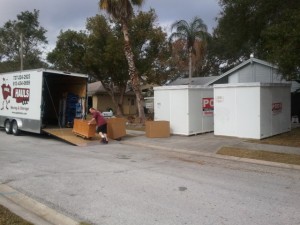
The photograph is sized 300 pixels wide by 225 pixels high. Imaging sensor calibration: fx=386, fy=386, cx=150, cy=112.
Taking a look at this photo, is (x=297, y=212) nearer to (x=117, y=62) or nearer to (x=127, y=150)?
(x=127, y=150)

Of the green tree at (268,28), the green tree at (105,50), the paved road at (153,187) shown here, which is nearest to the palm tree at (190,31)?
the green tree at (105,50)

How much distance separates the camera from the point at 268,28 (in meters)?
13.9

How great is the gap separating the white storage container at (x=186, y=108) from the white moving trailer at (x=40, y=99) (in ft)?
12.8

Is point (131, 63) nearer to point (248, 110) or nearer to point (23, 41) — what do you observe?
point (248, 110)

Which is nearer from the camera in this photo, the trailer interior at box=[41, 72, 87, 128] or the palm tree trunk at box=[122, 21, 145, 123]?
the trailer interior at box=[41, 72, 87, 128]

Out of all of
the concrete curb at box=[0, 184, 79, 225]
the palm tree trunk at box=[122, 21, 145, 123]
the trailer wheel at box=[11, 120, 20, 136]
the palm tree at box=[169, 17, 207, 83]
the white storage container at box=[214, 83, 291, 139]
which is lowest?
the concrete curb at box=[0, 184, 79, 225]

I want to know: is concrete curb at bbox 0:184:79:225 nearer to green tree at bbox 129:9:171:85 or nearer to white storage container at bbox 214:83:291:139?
white storage container at bbox 214:83:291:139

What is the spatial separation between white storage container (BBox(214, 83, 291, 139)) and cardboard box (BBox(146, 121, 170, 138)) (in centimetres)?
232

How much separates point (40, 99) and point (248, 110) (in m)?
9.07

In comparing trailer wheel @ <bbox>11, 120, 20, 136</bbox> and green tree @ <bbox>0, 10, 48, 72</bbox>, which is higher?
green tree @ <bbox>0, 10, 48, 72</bbox>

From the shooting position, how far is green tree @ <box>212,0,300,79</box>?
501 inches

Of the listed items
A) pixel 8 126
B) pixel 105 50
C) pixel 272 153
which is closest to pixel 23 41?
pixel 105 50

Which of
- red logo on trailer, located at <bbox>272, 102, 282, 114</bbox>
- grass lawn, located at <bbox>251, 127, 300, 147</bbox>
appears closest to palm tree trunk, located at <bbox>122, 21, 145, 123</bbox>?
red logo on trailer, located at <bbox>272, 102, 282, 114</bbox>

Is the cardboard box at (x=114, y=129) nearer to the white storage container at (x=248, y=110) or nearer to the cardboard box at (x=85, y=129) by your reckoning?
the cardboard box at (x=85, y=129)
